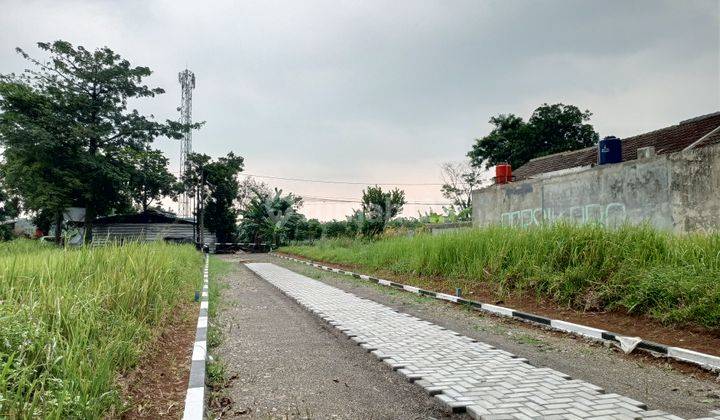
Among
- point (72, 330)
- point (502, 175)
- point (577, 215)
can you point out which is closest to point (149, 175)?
point (502, 175)

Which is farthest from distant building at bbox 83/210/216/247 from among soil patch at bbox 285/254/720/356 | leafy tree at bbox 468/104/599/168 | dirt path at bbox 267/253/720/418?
dirt path at bbox 267/253/720/418

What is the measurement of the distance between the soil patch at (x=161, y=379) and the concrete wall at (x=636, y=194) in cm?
807

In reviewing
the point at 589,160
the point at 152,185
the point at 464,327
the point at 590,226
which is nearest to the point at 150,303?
the point at 464,327

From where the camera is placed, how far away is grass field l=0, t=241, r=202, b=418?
8.16 feet

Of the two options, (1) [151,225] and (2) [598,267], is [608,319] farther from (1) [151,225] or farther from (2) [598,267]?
(1) [151,225]

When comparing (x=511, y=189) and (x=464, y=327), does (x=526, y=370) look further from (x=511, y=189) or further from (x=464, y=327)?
(x=511, y=189)

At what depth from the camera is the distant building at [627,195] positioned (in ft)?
28.6

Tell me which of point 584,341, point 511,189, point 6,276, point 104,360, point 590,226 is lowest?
point 584,341

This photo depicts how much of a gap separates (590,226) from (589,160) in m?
15.2

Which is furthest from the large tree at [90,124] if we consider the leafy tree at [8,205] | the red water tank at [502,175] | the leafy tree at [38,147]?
the red water tank at [502,175]

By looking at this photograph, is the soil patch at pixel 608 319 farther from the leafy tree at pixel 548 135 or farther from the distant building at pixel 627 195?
the leafy tree at pixel 548 135

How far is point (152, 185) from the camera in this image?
35.4m

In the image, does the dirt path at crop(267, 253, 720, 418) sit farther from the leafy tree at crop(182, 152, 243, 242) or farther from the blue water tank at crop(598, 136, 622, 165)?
the leafy tree at crop(182, 152, 243, 242)

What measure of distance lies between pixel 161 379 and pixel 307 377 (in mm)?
1258
